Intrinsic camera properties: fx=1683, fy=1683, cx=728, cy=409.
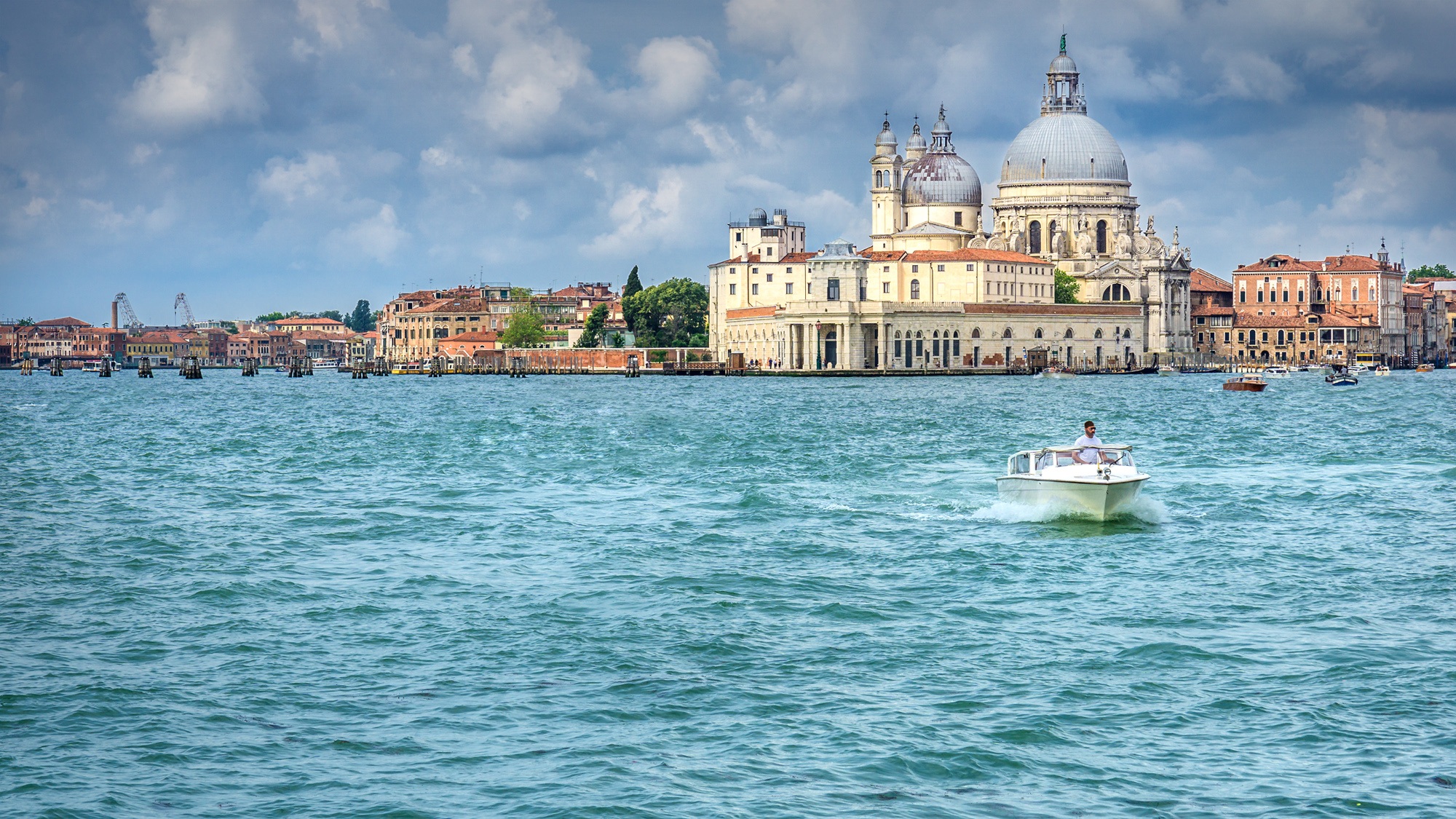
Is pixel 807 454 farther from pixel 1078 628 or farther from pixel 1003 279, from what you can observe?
pixel 1003 279

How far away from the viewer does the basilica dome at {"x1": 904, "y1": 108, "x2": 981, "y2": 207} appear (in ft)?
364

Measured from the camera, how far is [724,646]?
1298cm

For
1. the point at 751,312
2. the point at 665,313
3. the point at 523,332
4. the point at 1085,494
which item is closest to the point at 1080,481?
the point at 1085,494

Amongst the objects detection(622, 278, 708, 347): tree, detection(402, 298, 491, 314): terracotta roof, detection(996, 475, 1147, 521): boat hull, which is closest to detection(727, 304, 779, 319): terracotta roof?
detection(622, 278, 708, 347): tree

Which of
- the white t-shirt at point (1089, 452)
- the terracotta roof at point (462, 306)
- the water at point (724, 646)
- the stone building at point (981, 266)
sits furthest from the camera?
the terracotta roof at point (462, 306)

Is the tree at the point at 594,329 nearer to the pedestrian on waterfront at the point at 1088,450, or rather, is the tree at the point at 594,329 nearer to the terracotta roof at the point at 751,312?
the terracotta roof at the point at 751,312

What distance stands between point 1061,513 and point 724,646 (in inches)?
310

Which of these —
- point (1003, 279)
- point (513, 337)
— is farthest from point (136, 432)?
point (513, 337)

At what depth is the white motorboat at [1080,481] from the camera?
1925 cm

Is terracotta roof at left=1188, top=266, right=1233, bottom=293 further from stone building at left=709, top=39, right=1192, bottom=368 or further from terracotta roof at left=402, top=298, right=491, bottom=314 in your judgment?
terracotta roof at left=402, top=298, right=491, bottom=314

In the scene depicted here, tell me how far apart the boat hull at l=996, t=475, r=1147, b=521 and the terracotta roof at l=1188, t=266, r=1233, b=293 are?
4270 inches

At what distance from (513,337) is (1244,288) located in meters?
55.5

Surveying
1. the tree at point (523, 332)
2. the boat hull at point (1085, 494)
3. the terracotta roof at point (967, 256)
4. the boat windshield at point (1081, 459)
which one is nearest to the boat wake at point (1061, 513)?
the boat hull at point (1085, 494)

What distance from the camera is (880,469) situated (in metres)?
29.1
